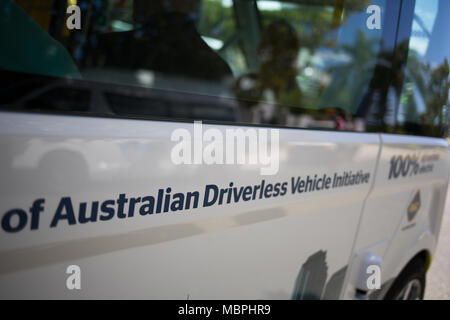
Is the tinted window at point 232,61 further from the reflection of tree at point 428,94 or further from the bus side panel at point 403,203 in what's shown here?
the bus side panel at point 403,203

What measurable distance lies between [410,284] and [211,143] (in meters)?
2.40

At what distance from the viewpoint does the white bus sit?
958 millimetres

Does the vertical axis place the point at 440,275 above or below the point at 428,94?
below

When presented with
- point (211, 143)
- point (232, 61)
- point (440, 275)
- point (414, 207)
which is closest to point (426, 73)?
point (414, 207)

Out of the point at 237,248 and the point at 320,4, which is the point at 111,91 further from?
the point at 320,4

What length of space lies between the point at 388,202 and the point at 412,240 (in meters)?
0.65

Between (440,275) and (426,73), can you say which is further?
(440,275)

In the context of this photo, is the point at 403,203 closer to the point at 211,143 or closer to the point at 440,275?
the point at 211,143

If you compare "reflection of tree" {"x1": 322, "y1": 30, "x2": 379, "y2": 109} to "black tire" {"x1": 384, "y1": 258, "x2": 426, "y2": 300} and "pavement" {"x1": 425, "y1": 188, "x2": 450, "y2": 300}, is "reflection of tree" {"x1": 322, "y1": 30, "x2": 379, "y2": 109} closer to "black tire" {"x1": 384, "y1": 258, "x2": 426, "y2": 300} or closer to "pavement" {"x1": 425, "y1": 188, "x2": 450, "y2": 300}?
"black tire" {"x1": 384, "y1": 258, "x2": 426, "y2": 300}

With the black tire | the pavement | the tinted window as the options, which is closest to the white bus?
the tinted window

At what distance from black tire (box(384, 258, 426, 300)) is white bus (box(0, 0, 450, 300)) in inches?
15.0

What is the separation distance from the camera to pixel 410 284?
2947 millimetres

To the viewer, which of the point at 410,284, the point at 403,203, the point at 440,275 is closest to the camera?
the point at 403,203
